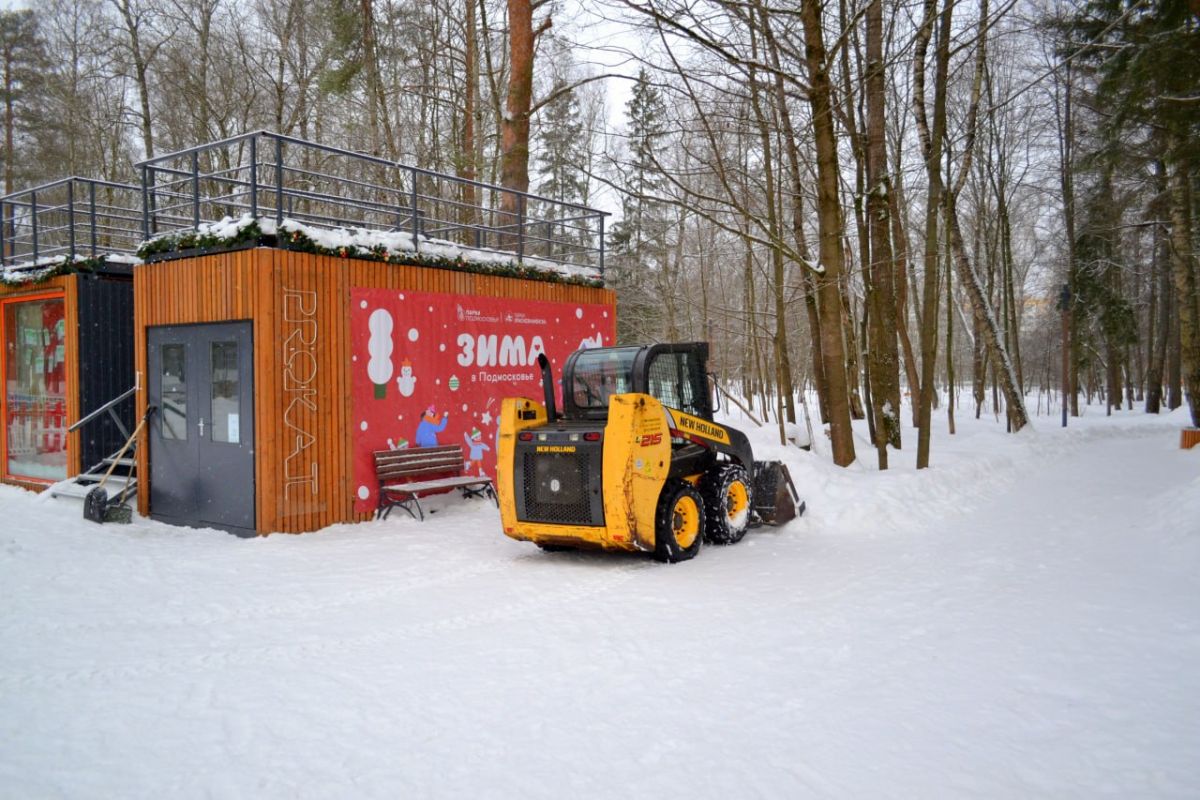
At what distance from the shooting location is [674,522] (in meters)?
8.74

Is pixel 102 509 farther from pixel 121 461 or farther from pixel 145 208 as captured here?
pixel 145 208

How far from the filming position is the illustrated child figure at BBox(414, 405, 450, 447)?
11859mm

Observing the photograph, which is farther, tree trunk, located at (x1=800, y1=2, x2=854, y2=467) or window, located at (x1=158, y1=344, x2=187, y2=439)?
tree trunk, located at (x1=800, y1=2, x2=854, y2=467)

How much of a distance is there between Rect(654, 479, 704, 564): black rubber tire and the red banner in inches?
178

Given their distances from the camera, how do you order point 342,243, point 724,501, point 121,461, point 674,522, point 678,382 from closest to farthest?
point 674,522
point 724,501
point 678,382
point 342,243
point 121,461

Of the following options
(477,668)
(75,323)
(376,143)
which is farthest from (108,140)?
(477,668)

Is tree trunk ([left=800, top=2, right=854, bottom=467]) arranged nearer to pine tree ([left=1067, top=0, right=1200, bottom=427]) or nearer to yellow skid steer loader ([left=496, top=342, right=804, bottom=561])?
yellow skid steer loader ([left=496, top=342, right=804, bottom=561])

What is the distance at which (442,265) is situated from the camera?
12227 mm

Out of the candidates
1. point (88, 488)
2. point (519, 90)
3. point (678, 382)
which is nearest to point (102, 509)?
point (88, 488)

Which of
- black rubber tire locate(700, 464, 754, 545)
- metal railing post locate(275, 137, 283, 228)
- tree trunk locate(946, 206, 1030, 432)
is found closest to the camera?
black rubber tire locate(700, 464, 754, 545)

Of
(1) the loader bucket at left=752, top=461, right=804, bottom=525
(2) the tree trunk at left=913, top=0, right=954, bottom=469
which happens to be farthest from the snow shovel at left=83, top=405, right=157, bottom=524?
(2) the tree trunk at left=913, top=0, right=954, bottom=469

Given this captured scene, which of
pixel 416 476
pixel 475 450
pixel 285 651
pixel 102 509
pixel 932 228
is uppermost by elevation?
pixel 932 228

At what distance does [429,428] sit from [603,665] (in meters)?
7.19

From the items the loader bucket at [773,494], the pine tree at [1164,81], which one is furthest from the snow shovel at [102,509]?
the pine tree at [1164,81]
